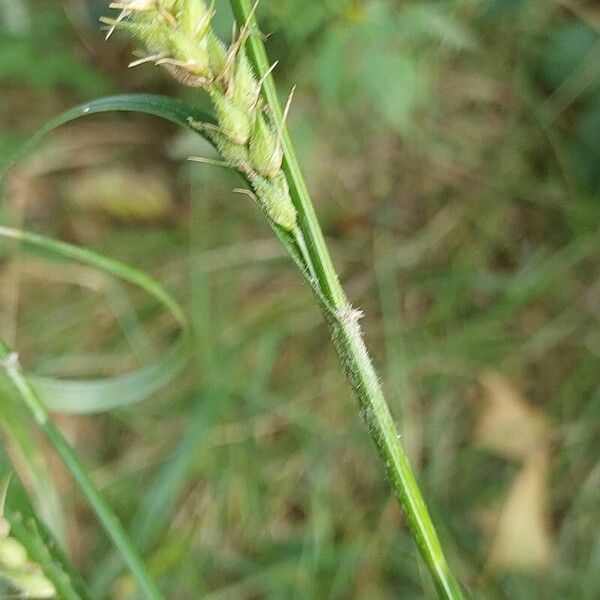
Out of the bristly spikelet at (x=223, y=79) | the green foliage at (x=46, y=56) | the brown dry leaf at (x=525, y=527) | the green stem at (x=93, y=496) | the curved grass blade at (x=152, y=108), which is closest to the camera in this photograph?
the bristly spikelet at (x=223, y=79)

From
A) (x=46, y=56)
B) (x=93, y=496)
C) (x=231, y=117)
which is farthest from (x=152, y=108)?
(x=46, y=56)

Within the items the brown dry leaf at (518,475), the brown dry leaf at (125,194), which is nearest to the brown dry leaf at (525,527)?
the brown dry leaf at (518,475)

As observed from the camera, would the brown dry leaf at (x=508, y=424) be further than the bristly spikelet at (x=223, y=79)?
Yes

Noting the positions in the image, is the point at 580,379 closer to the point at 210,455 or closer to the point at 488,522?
the point at 488,522

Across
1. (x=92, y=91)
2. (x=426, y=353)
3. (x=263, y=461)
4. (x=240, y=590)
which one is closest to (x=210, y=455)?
(x=263, y=461)

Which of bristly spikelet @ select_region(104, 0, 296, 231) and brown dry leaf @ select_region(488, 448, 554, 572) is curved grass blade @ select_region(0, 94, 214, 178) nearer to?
bristly spikelet @ select_region(104, 0, 296, 231)

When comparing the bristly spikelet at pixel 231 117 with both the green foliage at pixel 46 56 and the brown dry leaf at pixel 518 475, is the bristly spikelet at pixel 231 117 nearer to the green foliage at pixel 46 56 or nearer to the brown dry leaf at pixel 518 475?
the brown dry leaf at pixel 518 475

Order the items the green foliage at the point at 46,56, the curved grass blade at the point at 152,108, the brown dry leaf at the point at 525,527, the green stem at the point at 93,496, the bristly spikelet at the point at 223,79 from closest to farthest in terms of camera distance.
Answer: the bristly spikelet at the point at 223,79
the curved grass blade at the point at 152,108
the green stem at the point at 93,496
the brown dry leaf at the point at 525,527
the green foliage at the point at 46,56

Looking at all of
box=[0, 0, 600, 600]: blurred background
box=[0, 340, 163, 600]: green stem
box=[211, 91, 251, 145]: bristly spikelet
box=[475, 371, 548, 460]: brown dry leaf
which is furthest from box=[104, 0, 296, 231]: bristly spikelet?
box=[475, 371, 548, 460]: brown dry leaf
